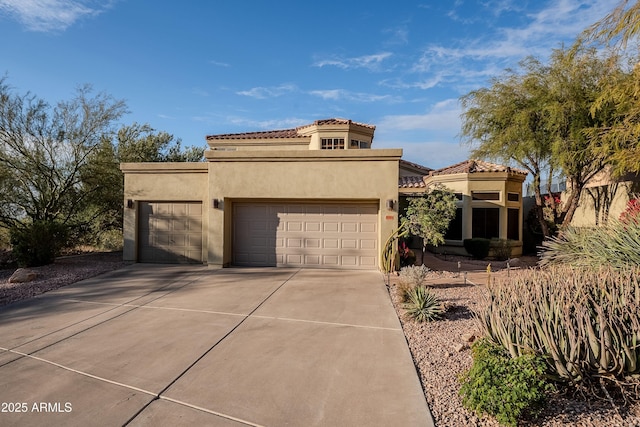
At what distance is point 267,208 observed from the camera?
1179 centimetres

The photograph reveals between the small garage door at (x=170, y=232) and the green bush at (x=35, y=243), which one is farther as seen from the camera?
the small garage door at (x=170, y=232)

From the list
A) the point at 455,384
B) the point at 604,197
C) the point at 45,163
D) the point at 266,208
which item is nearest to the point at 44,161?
the point at 45,163

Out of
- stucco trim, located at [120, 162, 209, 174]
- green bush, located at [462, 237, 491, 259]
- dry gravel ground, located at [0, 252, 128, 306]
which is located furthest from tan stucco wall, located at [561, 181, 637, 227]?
dry gravel ground, located at [0, 252, 128, 306]

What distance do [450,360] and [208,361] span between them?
3.25 meters

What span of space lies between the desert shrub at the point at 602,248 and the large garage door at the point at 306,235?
5.14 metres

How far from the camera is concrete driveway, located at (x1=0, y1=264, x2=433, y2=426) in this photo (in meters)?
3.34

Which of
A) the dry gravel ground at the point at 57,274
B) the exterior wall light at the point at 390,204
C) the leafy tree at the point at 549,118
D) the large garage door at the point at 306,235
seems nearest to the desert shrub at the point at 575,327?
the exterior wall light at the point at 390,204

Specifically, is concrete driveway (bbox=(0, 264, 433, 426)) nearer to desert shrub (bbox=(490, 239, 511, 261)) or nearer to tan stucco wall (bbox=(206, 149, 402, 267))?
tan stucco wall (bbox=(206, 149, 402, 267))

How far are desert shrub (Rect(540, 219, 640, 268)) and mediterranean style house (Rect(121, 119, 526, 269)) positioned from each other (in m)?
4.50

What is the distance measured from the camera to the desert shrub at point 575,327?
10.8 feet

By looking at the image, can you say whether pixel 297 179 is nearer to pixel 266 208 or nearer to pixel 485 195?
pixel 266 208

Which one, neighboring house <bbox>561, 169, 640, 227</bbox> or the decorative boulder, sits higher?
neighboring house <bbox>561, 169, 640, 227</bbox>

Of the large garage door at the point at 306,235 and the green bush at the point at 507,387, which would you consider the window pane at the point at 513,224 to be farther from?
the green bush at the point at 507,387

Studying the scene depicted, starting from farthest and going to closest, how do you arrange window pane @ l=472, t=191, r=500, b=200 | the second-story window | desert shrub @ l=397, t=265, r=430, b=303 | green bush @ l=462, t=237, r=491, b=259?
1. the second-story window
2. window pane @ l=472, t=191, r=500, b=200
3. green bush @ l=462, t=237, r=491, b=259
4. desert shrub @ l=397, t=265, r=430, b=303
